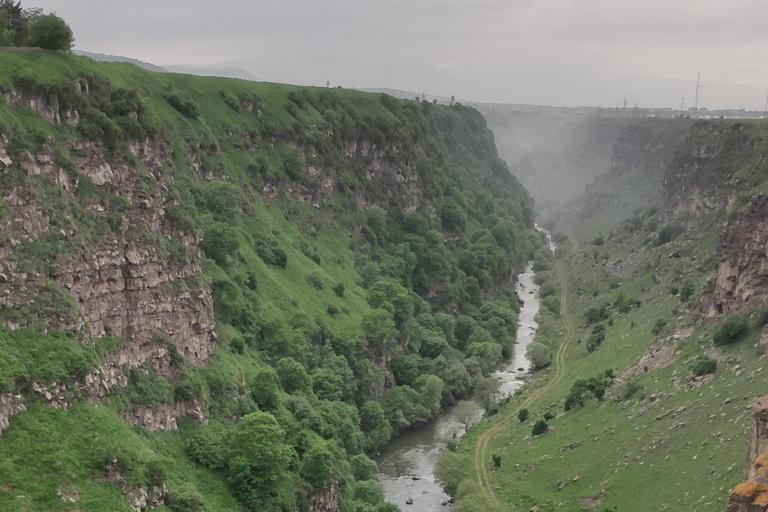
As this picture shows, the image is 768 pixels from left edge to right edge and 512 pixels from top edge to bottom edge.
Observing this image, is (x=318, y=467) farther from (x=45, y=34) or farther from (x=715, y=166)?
(x=715, y=166)

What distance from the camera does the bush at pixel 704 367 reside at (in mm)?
101875

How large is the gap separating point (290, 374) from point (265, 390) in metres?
9.16

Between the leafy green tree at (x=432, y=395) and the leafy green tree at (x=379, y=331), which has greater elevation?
the leafy green tree at (x=379, y=331)

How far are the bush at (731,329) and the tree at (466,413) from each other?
125 ft

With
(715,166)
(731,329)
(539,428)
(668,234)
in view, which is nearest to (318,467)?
(539,428)

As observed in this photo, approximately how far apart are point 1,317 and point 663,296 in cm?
11906

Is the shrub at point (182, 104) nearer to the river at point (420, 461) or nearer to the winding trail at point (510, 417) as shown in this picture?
the river at point (420, 461)

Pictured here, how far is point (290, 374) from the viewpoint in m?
102

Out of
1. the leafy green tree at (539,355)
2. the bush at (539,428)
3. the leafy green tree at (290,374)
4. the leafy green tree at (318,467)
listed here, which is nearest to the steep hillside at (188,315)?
the leafy green tree at (318,467)

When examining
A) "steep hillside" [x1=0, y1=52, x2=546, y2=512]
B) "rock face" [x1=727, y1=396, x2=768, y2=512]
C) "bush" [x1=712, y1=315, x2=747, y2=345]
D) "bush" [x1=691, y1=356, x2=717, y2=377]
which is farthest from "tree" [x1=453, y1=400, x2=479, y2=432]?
"rock face" [x1=727, y1=396, x2=768, y2=512]

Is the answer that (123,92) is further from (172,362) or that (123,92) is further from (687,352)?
→ (687,352)

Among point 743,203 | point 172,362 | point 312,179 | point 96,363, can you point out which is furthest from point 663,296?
point 96,363

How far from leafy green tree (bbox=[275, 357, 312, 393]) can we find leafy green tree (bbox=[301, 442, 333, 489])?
1603cm

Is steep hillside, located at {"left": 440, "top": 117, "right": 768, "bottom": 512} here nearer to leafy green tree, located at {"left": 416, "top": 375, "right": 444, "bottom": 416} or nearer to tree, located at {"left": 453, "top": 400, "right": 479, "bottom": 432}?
tree, located at {"left": 453, "top": 400, "right": 479, "bottom": 432}
